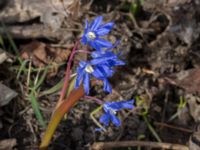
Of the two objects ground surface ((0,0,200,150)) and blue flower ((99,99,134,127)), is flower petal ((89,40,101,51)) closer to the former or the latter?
blue flower ((99,99,134,127))

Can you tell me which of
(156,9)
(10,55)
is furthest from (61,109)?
(156,9)

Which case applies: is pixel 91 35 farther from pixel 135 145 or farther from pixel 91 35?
pixel 135 145

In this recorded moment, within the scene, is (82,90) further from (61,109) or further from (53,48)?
(53,48)

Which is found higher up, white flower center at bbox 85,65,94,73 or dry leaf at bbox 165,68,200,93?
white flower center at bbox 85,65,94,73

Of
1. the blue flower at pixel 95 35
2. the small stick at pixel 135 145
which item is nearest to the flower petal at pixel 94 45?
the blue flower at pixel 95 35

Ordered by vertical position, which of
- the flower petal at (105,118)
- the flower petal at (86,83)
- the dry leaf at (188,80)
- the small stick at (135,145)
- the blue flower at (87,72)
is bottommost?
the small stick at (135,145)

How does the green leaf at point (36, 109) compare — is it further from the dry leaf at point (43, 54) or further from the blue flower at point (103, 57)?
the blue flower at point (103, 57)

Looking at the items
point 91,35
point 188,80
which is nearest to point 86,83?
point 91,35

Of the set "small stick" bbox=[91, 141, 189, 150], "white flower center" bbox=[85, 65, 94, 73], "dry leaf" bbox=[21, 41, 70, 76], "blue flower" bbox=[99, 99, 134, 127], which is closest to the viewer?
"white flower center" bbox=[85, 65, 94, 73]

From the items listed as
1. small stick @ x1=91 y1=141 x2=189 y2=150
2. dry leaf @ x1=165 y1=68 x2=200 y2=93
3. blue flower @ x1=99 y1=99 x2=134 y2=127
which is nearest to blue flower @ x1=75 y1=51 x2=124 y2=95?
blue flower @ x1=99 y1=99 x2=134 y2=127
